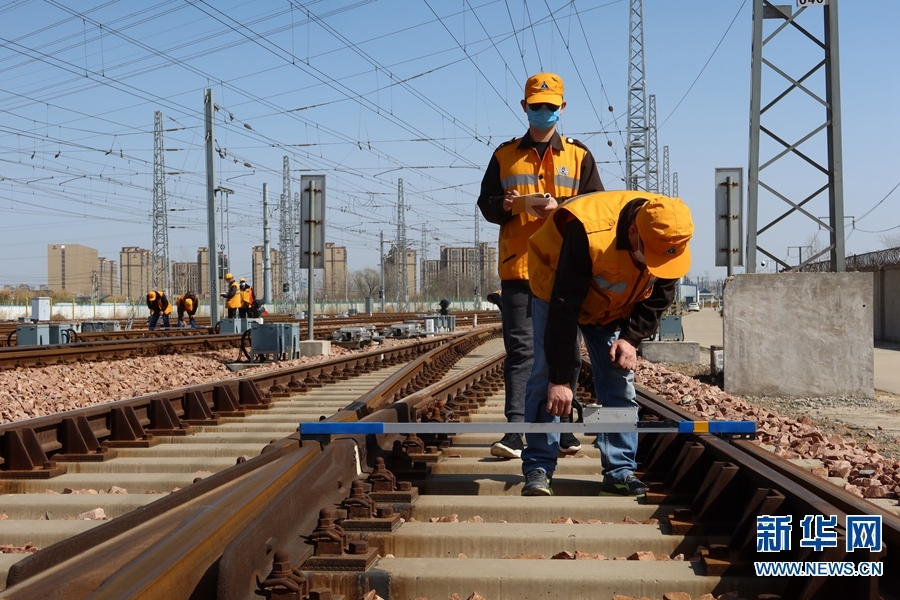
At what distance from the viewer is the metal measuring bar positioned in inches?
143

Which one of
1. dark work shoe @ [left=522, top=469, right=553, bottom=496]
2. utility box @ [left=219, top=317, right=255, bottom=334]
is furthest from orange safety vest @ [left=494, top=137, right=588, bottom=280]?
utility box @ [left=219, top=317, right=255, bottom=334]

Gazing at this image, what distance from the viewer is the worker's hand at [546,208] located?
4137 mm

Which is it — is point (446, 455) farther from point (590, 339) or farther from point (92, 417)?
point (92, 417)

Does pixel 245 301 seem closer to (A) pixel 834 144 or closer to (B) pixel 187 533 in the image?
(A) pixel 834 144

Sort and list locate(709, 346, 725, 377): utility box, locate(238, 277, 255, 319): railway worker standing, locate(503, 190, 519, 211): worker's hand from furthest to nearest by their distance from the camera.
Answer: locate(238, 277, 255, 319): railway worker standing, locate(709, 346, 725, 377): utility box, locate(503, 190, 519, 211): worker's hand

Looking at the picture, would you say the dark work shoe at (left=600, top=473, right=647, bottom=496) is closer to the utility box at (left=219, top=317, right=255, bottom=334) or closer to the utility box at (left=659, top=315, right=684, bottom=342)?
the utility box at (left=659, top=315, right=684, bottom=342)

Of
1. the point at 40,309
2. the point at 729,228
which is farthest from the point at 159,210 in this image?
the point at 729,228

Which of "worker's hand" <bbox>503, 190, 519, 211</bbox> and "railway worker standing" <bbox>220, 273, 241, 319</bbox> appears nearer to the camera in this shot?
"worker's hand" <bbox>503, 190, 519, 211</bbox>

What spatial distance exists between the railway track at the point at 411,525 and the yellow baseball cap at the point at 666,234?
2.44 ft

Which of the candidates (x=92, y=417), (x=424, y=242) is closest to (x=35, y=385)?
(x=92, y=417)

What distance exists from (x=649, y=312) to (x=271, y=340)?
11.5m

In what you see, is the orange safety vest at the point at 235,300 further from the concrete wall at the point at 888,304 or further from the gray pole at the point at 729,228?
the concrete wall at the point at 888,304

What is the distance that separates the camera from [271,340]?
14750 millimetres

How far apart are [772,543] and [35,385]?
9.48 meters
